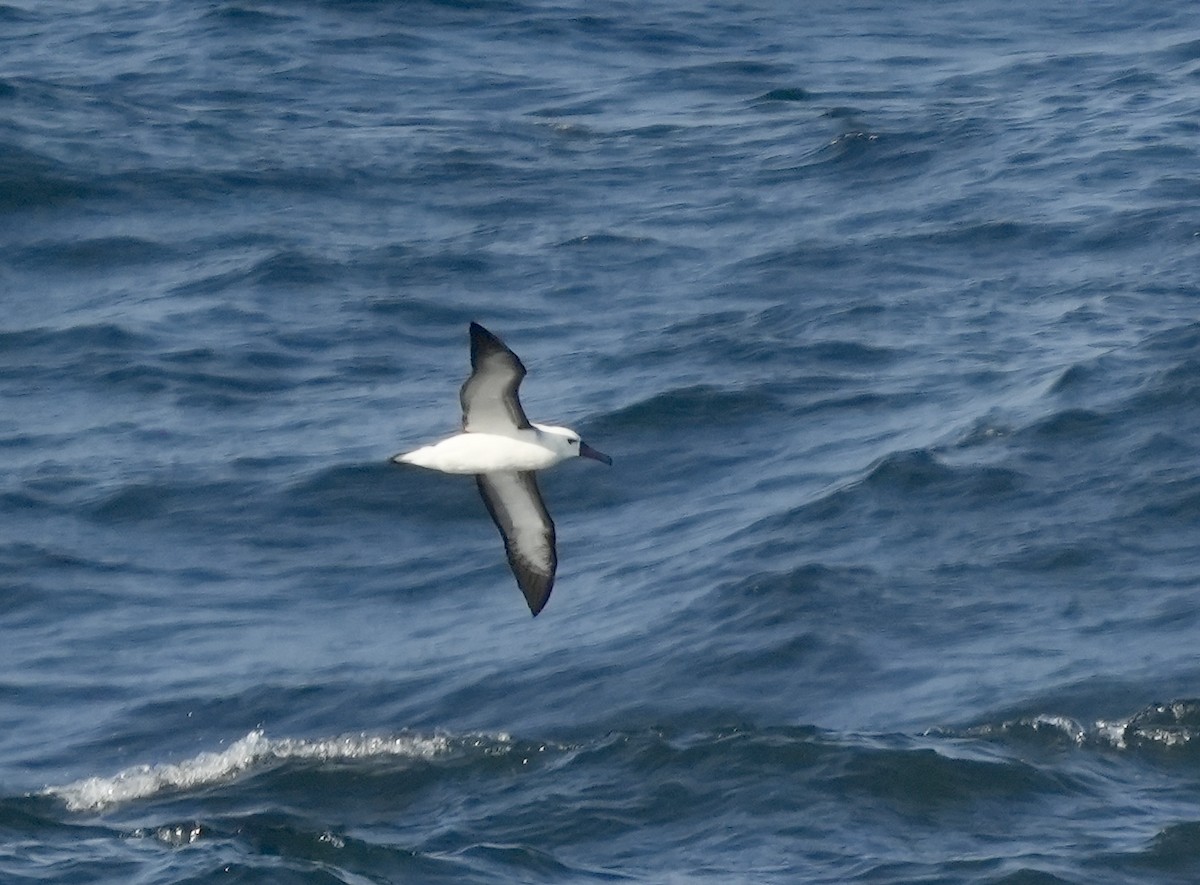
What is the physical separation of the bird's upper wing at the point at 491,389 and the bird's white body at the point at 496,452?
0.08 m

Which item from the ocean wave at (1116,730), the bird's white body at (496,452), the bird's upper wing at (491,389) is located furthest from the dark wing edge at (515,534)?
the ocean wave at (1116,730)

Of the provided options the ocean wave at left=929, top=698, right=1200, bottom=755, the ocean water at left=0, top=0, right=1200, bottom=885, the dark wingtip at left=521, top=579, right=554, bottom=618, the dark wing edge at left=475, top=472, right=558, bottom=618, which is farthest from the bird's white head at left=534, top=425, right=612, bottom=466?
the ocean wave at left=929, top=698, right=1200, bottom=755

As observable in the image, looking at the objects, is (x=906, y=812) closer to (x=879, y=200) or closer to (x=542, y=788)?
(x=542, y=788)

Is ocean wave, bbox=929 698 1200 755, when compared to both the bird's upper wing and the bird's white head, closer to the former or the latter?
the bird's white head

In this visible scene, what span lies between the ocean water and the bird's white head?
9.74ft

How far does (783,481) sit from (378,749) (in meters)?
5.10

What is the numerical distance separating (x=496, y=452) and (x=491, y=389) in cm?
57

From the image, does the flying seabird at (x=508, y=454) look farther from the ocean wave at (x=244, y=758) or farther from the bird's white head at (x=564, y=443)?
the ocean wave at (x=244, y=758)

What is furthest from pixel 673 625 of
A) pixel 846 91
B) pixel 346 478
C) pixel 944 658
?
pixel 846 91

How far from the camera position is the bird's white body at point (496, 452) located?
45.0 feet

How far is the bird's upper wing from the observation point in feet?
41.8

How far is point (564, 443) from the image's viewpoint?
551 inches

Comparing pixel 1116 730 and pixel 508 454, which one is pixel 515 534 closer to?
pixel 508 454

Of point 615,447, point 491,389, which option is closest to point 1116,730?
point 491,389
